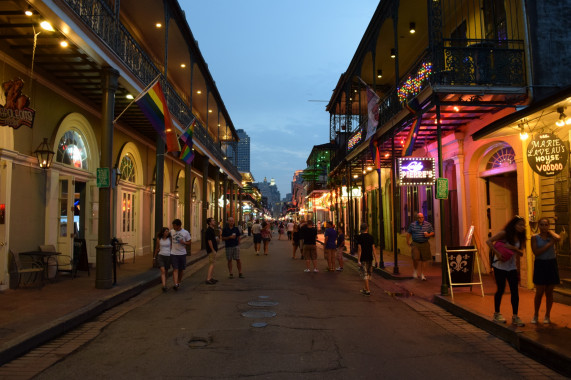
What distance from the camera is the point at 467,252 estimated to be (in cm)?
928

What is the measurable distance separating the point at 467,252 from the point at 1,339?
332 inches

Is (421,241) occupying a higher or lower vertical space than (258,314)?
higher

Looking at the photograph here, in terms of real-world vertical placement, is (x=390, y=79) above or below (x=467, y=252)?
above

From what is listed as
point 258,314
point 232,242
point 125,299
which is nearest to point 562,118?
point 258,314

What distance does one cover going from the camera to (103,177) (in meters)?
9.81

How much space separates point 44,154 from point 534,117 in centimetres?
1114

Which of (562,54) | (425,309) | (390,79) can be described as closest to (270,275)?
(425,309)

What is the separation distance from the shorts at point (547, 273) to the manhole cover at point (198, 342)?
4.88 metres

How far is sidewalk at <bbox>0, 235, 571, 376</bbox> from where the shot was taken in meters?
5.45

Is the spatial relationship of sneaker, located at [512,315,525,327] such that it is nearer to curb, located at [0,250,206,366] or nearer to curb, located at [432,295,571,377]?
curb, located at [432,295,571,377]

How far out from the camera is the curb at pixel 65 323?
5367 millimetres

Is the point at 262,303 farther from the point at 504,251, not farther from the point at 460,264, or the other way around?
the point at 504,251

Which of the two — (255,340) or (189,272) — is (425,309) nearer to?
(255,340)

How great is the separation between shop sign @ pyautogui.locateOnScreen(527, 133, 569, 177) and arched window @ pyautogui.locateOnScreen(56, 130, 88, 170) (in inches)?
454
